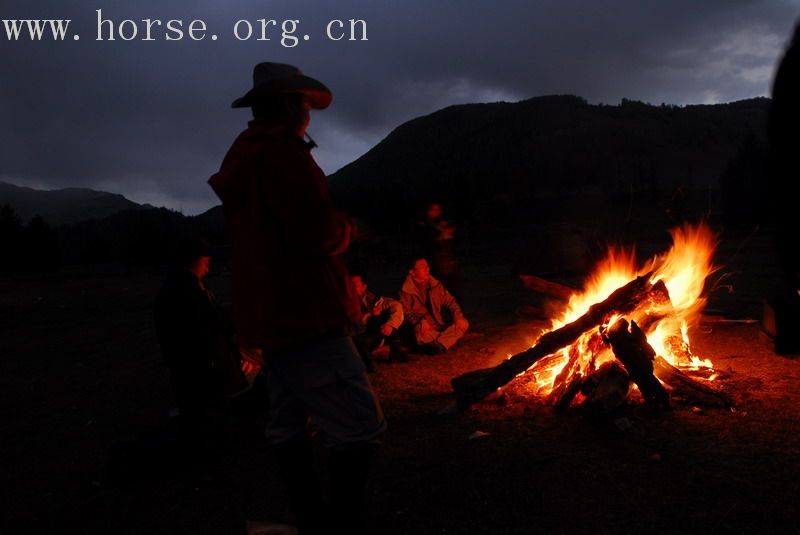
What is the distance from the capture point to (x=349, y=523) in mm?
2430

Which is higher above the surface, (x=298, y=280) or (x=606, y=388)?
(x=298, y=280)

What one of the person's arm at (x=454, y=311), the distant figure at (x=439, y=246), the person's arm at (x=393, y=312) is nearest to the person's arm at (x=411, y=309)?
the person's arm at (x=393, y=312)

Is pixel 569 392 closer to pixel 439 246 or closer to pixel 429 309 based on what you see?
pixel 429 309

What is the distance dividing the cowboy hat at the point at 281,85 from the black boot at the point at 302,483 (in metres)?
1.55

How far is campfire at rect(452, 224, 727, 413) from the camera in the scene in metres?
4.80

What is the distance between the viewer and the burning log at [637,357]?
4711mm

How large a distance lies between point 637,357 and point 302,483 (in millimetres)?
3343

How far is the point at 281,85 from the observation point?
244 cm

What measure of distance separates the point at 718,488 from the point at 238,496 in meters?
2.98

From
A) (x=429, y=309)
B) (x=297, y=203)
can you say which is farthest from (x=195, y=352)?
(x=429, y=309)

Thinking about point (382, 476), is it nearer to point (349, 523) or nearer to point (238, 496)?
point (238, 496)

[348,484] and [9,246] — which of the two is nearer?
[348,484]

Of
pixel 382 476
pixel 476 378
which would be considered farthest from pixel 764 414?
pixel 382 476

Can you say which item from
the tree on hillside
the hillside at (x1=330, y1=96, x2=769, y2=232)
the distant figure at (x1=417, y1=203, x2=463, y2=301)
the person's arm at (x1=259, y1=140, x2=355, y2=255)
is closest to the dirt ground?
the person's arm at (x1=259, y1=140, x2=355, y2=255)
